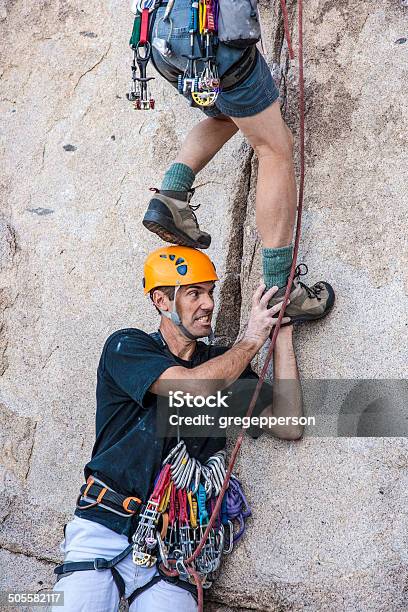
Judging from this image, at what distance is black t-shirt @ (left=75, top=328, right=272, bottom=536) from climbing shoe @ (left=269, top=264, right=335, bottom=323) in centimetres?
49

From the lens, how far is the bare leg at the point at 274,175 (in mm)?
3523

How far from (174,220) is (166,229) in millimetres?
52

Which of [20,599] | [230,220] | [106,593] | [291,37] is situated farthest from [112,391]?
[291,37]

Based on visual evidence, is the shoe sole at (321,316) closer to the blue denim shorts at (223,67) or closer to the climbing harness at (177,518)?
the climbing harness at (177,518)

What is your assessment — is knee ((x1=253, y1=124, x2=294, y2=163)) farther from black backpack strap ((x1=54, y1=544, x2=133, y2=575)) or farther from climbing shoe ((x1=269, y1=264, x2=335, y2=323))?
black backpack strap ((x1=54, y1=544, x2=133, y2=575))

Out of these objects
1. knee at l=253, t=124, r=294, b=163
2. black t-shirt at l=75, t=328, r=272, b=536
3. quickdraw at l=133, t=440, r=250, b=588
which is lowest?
quickdraw at l=133, t=440, r=250, b=588

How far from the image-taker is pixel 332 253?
12.6 ft

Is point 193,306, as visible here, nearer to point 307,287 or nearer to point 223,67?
point 307,287

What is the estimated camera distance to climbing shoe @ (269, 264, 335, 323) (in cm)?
364

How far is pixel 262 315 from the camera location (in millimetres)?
3602

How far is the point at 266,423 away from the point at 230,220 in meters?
0.98

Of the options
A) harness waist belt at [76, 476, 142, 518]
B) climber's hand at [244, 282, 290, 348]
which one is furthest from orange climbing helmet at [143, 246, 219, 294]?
harness waist belt at [76, 476, 142, 518]

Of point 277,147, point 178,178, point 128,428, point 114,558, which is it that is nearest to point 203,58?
point 277,147

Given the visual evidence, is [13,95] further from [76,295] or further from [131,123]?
[76,295]
